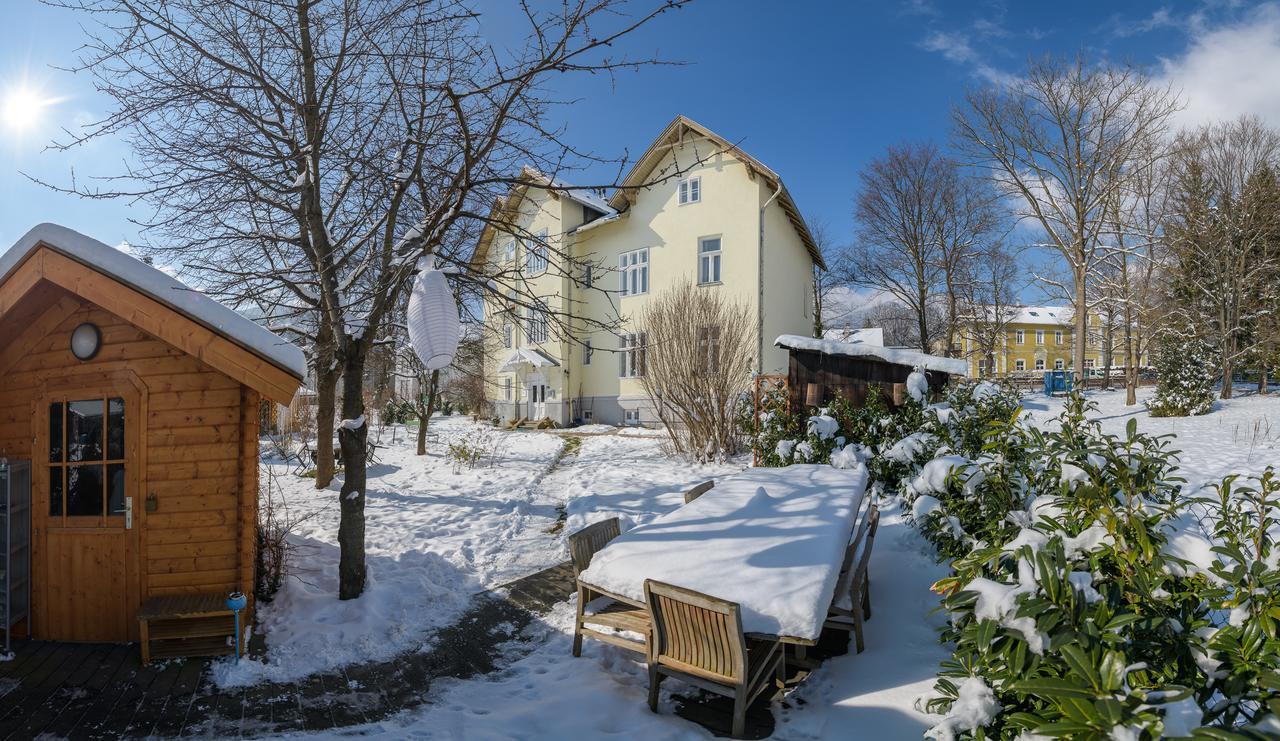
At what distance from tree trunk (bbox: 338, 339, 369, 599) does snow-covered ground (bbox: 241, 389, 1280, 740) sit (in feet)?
0.85

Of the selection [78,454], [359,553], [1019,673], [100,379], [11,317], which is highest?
[11,317]

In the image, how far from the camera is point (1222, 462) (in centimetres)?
1005

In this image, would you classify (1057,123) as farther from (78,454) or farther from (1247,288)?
(78,454)

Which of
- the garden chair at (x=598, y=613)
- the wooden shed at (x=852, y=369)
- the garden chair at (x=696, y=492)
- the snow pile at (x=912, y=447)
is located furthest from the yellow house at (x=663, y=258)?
the garden chair at (x=598, y=613)

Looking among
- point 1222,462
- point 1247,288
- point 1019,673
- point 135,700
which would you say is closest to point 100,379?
point 135,700

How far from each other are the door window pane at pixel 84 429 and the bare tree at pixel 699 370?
361 inches

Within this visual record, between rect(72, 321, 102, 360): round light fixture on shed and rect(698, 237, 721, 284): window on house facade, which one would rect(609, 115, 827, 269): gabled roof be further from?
rect(72, 321, 102, 360): round light fixture on shed

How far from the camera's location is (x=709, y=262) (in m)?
21.8

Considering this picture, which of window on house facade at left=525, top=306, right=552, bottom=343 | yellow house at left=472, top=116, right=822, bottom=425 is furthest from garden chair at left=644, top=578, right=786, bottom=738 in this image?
yellow house at left=472, top=116, right=822, bottom=425

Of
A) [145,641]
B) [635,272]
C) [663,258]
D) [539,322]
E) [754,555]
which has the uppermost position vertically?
[663,258]

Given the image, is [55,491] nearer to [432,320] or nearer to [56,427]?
[56,427]

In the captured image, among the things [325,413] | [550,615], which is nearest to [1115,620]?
[550,615]

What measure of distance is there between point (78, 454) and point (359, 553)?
95.4 inches

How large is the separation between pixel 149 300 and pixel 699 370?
914cm
